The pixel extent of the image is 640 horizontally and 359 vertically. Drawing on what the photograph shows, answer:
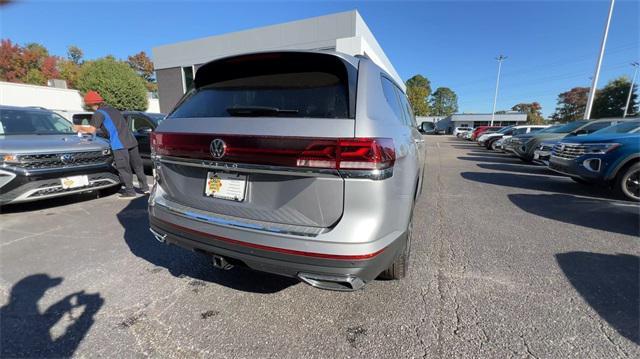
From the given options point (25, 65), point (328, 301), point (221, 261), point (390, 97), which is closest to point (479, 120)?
point (390, 97)

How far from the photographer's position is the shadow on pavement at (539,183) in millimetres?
5963

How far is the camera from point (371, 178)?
164 centimetres

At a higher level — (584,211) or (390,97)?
(390,97)

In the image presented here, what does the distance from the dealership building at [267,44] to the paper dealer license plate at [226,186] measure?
47.0 ft

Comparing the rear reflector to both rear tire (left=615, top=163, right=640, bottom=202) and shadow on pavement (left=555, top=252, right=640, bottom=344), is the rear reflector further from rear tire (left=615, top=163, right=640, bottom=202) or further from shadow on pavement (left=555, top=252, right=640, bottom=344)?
rear tire (left=615, top=163, right=640, bottom=202)

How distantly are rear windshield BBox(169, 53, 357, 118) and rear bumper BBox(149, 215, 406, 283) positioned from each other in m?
0.79

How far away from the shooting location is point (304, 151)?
1.65 m

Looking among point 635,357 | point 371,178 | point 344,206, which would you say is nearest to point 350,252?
point 344,206

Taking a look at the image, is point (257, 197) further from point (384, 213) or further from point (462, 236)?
point (462, 236)

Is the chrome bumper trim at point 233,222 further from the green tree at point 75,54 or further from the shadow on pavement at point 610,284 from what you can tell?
the green tree at point 75,54

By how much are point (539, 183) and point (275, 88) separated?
735 centimetres

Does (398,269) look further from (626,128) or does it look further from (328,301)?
(626,128)

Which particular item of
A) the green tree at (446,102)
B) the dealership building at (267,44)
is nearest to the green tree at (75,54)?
the dealership building at (267,44)

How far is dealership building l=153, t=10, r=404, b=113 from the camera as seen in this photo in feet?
64.0
